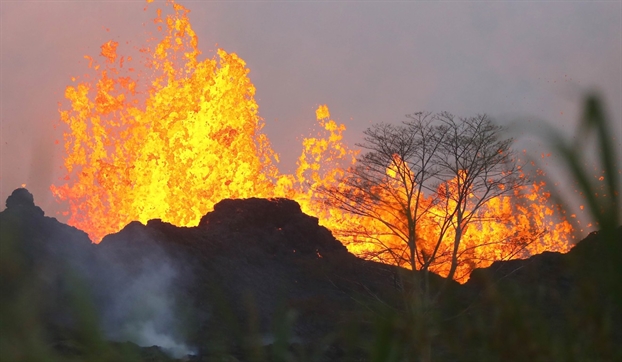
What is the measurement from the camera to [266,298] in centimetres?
3072

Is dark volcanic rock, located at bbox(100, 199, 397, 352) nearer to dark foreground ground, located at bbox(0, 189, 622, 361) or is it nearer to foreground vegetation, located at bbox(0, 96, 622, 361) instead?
dark foreground ground, located at bbox(0, 189, 622, 361)

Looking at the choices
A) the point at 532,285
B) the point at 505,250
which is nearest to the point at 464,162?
the point at 505,250

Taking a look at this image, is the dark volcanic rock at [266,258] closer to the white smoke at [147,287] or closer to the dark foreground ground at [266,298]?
the dark foreground ground at [266,298]

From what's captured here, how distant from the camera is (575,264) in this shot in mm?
983

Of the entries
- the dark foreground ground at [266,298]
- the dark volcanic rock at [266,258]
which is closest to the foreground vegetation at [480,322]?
the dark foreground ground at [266,298]

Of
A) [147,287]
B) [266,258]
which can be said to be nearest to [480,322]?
[147,287]

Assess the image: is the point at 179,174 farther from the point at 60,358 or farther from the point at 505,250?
the point at 60,358

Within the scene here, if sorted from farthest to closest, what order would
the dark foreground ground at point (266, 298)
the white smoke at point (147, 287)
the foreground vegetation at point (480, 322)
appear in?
Result: the white smoke at point (147, 287) < the dark foreground ground at point (266, 298) < the foreground vegetation at point (480, 322)

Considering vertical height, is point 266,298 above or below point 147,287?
above

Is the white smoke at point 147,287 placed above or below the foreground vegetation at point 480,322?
above

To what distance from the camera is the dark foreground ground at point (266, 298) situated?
3.24 ft

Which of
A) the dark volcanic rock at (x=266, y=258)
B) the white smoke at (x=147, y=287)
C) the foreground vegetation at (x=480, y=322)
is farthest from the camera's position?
the dark volcanic rock at (x=266, y=258)

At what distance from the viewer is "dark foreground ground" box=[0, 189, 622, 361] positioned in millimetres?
987

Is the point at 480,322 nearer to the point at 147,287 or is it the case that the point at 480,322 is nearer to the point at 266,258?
the point at 147,287
